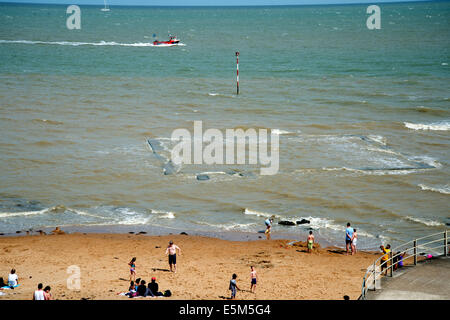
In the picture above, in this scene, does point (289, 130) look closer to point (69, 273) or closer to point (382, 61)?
point (69, 273)

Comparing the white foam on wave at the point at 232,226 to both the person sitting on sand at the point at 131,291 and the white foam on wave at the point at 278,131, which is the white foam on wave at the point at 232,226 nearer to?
the person sitting on sand at the point at 131,291

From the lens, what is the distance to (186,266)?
22016mm

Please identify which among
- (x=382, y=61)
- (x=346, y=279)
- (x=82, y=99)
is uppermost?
(x=382, y=61)

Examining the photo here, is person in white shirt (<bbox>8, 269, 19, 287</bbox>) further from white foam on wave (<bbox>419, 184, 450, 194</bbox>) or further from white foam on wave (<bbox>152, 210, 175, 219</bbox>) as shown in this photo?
white foam on wave (<bbox>419, 184, 450, 194</bbox>)

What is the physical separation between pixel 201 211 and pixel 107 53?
77.3 metres

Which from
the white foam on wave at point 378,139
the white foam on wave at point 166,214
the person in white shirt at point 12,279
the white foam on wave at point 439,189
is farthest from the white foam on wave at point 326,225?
the white foam on wave at point 378,139

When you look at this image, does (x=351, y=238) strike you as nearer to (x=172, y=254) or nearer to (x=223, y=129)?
(x=172, y=254)

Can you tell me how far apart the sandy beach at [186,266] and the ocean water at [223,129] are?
1.97 metres

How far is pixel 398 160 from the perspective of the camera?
1442 inches

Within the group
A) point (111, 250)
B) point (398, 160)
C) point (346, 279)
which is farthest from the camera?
point (398, 160)

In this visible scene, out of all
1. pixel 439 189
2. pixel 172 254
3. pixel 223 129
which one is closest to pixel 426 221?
pixel 439 189

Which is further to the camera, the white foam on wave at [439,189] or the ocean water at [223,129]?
the white foam on wave at [439,189]

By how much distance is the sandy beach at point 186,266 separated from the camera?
19.2 meters

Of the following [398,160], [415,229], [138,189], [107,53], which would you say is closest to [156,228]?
[138,189]
